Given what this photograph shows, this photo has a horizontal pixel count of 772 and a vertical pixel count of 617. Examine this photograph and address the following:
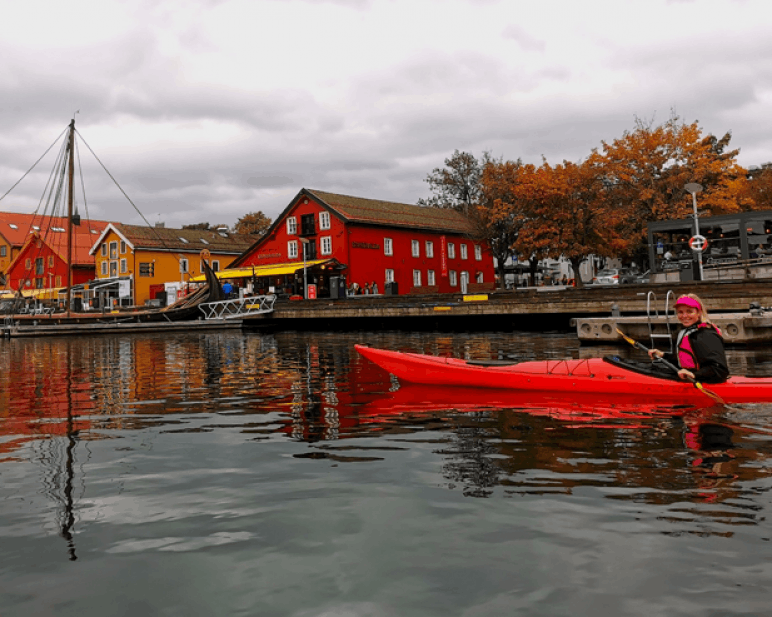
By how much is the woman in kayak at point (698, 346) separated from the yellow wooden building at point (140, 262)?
166 ft

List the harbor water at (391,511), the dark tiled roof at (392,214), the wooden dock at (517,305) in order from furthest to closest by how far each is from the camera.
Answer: the dark tiled roof at (392,214), the wooden dock at (517,305), the harbor water at (391,511)

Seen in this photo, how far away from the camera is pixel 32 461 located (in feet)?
23.7

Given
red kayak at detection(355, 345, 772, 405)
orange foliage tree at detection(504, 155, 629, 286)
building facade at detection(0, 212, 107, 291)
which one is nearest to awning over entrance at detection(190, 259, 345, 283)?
orange foliage tree at detection(504, 155, 629, 286)

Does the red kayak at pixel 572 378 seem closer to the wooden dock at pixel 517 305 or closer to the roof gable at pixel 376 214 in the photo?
the wooden dock at pixel 517 305

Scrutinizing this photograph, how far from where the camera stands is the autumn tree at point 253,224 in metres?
77.2

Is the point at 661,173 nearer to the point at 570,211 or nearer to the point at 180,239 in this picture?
the point at 570,211

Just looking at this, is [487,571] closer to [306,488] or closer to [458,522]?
[458,522]

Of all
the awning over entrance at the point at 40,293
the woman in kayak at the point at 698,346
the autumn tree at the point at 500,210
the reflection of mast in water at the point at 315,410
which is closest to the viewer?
the reflection of mast in water at the point at 315,410

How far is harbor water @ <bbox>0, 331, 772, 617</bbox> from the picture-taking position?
3852mm

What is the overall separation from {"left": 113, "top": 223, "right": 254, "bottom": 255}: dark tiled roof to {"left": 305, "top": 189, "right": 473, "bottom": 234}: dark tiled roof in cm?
1547

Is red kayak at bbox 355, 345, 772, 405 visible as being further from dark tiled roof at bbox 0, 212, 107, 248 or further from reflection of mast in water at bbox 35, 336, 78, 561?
dark tiled roof at bbox 0, 212, 107, 248

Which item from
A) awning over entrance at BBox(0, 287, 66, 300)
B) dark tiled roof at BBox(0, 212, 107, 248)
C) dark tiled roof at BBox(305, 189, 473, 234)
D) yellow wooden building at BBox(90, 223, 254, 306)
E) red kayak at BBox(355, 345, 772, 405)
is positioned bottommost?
red kayak at BBox(355, 345, 772, 405)

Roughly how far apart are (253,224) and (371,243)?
30.5 m

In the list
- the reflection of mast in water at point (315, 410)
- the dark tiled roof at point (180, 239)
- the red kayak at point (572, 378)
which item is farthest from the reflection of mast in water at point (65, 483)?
the dark tiled roof at point (180, 239)
